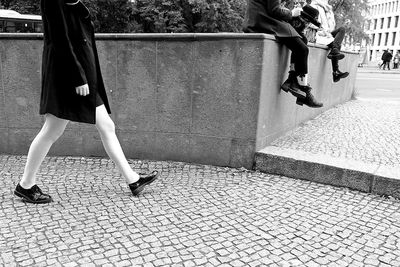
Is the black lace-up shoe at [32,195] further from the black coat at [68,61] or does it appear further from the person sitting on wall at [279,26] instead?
the person sitting on wall at [279,26]

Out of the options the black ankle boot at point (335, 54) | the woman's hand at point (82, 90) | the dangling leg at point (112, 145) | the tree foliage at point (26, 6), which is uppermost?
the tree foliage at point (26, 6)

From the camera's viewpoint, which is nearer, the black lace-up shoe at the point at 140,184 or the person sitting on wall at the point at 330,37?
the black lace-up shoe at the point at 140,184

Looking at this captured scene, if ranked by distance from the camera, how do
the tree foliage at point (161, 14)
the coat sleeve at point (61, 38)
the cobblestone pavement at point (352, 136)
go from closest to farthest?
the coat sleeve at point (61, 38)
the cobblestone pavement at point (352, 136)
the tree foliage at point (161, 14)

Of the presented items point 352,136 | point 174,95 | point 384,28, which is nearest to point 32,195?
point 174,95

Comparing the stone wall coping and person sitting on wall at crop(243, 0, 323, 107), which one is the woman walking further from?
person sitting on wall at crop(243, 0, 323, 107)

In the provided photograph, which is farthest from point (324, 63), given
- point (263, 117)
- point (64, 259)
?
point (64, 259)

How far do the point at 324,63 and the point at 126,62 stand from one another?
3759 mm

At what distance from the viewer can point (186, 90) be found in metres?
4.44

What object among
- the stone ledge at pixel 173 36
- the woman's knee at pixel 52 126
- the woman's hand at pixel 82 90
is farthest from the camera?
the stone ledge at pixel 173 36

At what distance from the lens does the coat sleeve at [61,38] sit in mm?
2949

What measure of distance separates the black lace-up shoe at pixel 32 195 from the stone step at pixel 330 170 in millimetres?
2126

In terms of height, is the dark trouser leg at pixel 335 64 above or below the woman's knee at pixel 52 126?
above

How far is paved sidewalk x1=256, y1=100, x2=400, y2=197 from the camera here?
376 centimetres

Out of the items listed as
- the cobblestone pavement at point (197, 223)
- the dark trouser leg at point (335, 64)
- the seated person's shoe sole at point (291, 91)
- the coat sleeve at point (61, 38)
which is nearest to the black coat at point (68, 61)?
the coat sleeve at point (61, 38)
